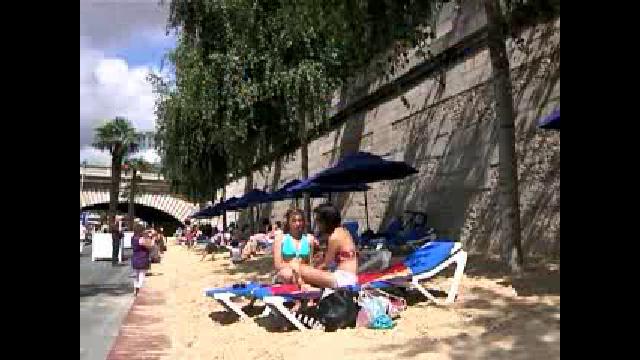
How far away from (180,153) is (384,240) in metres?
9.80

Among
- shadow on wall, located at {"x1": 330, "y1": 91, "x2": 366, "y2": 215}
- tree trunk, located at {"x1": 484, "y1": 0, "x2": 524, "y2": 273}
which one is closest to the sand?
tree trunk, located at {"x1": 484, "y1": 0, "x2": 524, "y2": 273}

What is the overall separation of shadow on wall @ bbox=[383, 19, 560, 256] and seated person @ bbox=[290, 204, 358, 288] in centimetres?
429

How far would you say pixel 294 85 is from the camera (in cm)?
1448

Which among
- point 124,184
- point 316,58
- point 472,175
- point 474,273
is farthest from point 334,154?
point 124,184

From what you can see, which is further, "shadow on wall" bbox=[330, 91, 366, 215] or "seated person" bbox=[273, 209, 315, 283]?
"shadow on wall" bbox=[330, 91, 366, 215]

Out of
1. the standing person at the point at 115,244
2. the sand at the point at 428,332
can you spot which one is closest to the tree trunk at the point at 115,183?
the standing person at the point at 115,244

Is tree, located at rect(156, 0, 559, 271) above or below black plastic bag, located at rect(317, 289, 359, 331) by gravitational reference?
above

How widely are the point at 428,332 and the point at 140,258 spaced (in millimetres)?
6494

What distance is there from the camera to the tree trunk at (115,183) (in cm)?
3436

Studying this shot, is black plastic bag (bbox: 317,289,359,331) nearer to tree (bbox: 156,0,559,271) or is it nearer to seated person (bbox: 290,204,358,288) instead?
seated person (bbox: 290,204,358,288)

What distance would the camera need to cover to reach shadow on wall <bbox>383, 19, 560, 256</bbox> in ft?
34.6

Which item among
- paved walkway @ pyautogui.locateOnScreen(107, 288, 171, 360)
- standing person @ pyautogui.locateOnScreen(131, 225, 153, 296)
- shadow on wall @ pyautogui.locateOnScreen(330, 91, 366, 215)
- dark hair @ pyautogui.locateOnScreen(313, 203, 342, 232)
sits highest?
shadow on wall @ pyautogui.locateOnScreen(330, 91, 366, 215)

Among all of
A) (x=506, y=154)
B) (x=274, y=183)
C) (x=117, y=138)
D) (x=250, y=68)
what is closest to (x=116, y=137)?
(x=117, y=138)
